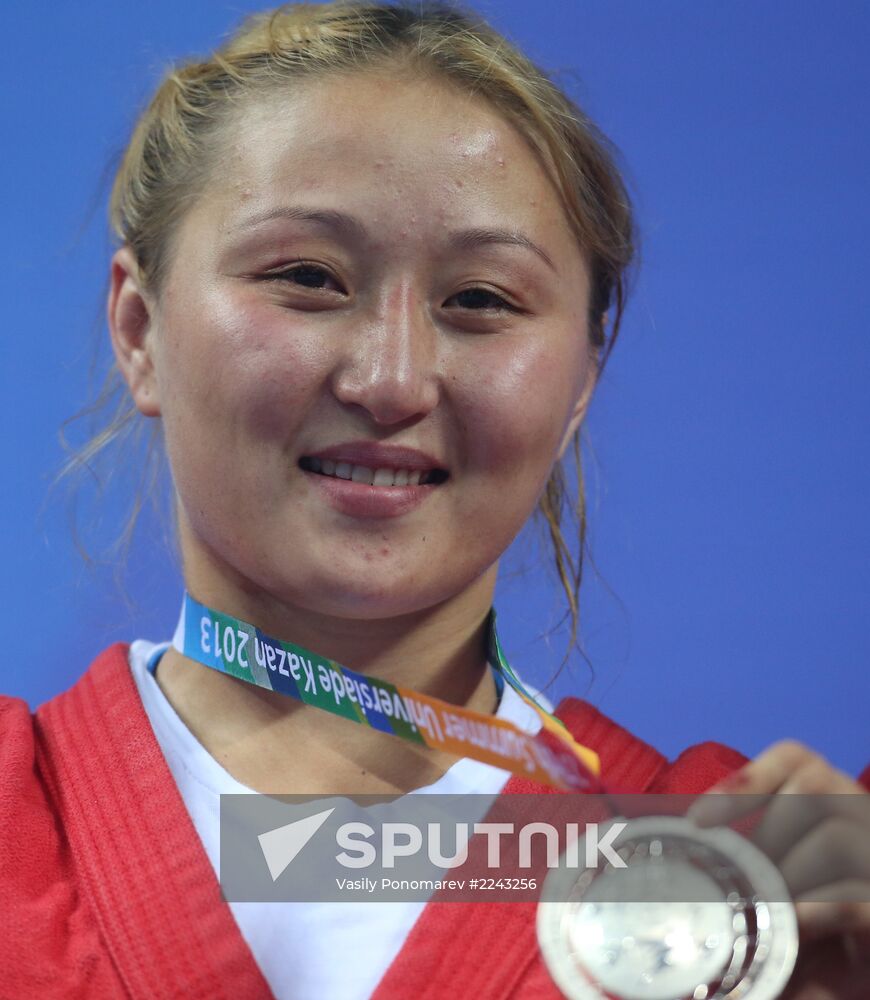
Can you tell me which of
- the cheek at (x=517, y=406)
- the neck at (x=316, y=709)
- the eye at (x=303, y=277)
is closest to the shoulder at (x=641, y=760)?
the neck at (x=316, y=709)

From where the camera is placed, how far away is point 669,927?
0.96m

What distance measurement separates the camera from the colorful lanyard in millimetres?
1119

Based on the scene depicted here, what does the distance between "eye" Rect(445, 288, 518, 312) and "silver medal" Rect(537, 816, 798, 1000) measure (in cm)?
46

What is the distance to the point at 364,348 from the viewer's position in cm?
116

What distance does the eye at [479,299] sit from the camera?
1.22 m

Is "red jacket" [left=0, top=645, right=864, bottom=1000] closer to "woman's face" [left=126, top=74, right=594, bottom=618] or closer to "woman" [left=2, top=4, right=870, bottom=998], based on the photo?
"woman" [left=2, top=4, right=870, bottom=998]

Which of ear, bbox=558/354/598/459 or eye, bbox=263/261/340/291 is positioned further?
ear, bbox=558/354/598/459

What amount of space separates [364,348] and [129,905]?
484mm

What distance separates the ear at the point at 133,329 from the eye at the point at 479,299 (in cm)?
31

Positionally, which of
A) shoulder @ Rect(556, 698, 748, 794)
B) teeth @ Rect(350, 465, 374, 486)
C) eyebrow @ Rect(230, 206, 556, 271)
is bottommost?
shoulder @ Rect(556, 698, 748, 794)

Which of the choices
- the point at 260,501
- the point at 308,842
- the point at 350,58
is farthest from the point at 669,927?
the point at 350,58

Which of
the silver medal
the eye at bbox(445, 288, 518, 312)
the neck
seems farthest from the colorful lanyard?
the eye at bbox(445, 288, 518, 312)

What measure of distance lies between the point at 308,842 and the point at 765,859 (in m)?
0.42

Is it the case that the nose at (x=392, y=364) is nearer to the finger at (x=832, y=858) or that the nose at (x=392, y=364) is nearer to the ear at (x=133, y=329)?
the ear at (x=133, y=329)
